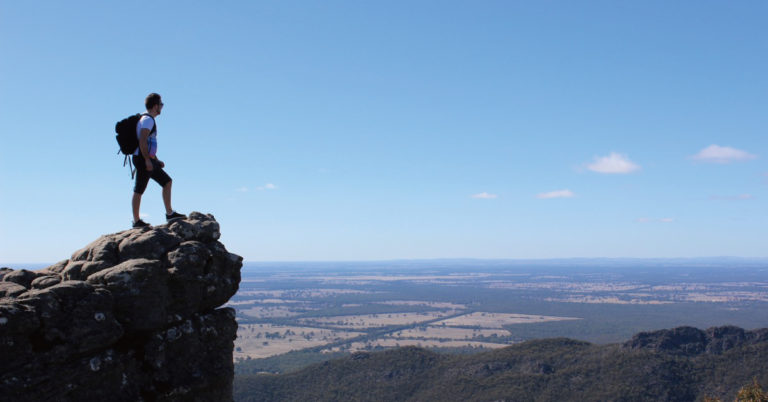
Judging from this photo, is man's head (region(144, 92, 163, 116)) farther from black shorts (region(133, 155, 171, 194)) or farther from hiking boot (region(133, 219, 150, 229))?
hiking boot (region(133, 219, 150, 229))

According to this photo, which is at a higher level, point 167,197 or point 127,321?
point 167,197

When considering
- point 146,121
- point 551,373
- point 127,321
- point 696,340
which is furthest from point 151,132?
point 696,340

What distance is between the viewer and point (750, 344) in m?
89.2

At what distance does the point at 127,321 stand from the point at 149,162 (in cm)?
378

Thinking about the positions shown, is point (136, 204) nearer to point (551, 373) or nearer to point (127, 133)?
point (127, 133)

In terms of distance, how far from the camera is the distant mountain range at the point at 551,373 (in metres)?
77.7

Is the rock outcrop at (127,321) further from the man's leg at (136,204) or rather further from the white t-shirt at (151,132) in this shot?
the white t-shirt at (151,132)

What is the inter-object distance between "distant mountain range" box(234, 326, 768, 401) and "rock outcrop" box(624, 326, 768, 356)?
0.50 feet

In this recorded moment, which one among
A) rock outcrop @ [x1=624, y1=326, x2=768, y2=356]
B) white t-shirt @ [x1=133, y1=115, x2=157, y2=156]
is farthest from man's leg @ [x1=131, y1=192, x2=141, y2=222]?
rock outcrop @ [x1=624, y1=326, x2=768, y2=356]

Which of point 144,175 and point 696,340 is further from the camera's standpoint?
point 696,340

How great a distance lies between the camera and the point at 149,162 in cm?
1316

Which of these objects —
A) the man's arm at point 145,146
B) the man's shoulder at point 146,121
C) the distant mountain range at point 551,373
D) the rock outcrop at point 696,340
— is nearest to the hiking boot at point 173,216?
the man's arm at point 145,146

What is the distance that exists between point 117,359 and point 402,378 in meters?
87.5

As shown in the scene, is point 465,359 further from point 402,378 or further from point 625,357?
point 625,357
